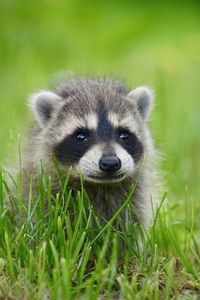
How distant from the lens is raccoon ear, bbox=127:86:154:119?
6875 millimetres

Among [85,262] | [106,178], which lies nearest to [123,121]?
[106,178]

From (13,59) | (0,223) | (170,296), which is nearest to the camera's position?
(170,296)

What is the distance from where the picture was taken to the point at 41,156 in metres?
6.41

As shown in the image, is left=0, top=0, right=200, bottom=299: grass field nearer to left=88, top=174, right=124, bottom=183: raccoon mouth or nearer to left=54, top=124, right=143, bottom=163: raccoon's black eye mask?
left=88, top=174, right=124, bottom=183: raccoon mouth

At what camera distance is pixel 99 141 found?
19.8 ft

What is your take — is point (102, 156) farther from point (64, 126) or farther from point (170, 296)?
point (170, 296)

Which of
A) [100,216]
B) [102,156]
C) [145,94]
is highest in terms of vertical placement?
[145,94]

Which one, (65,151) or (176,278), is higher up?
(65,151)

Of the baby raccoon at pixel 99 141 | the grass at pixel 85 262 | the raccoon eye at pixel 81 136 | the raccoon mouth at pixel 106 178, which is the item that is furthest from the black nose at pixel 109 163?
the raccoon eye at pixel 81 136

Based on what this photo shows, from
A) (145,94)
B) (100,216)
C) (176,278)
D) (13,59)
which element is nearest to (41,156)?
(100,216)

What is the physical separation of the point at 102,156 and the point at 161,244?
0.78m

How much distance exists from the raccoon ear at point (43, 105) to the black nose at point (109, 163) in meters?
1.10

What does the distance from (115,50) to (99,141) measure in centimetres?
869

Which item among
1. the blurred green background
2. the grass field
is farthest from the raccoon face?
the blurred green background
